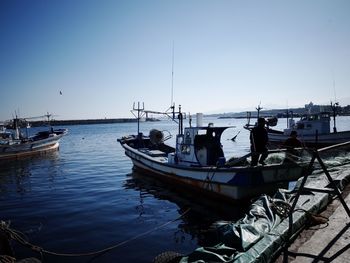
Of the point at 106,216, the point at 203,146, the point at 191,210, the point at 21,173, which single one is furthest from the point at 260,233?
the point at 21,173

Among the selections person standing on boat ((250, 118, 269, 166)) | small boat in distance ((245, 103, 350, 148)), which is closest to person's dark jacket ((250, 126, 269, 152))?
person standing on boat ((250, 118, 269, 166))

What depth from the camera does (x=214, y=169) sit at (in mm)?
12758

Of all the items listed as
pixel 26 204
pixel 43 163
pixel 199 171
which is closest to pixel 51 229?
pixel 26 204

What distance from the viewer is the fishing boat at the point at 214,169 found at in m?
12.1

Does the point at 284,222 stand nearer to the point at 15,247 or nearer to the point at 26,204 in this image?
the point at 15,247

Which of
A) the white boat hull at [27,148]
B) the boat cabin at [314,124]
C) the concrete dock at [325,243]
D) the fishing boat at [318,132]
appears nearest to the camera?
the concrete dock at [325,243]

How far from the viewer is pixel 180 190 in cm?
1566

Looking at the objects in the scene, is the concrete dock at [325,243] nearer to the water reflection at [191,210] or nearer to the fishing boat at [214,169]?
the water reflection at [191,210]

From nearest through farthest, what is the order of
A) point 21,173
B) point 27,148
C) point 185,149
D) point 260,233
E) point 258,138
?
point 260,233 → point 258,138 → point 185,149 → point 21,173 → point 27,148

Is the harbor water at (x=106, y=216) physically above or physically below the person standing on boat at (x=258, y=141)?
below

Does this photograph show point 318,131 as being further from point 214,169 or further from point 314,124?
point 214,169

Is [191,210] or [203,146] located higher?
[203,146]

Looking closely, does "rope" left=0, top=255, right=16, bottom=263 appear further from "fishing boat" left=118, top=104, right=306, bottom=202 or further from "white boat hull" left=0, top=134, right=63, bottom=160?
"white boat hull" left=0, top=134, right=63, bottom=160

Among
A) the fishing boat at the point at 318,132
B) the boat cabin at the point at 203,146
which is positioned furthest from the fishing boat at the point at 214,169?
the fishing boat at the point at 318,132
